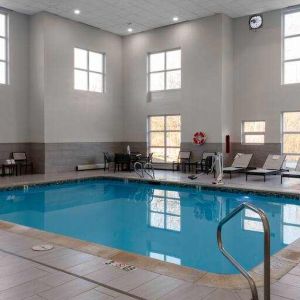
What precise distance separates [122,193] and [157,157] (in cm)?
438

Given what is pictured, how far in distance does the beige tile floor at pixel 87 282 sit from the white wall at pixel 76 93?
26.8ft

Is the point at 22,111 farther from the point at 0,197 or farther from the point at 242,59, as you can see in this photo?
the point at 242,59

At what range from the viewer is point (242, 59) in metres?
11.6

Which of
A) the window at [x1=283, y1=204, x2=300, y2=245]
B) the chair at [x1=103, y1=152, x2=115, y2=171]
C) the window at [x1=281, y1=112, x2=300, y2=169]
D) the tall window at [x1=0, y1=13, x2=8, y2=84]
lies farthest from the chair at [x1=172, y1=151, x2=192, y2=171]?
the tall window at [x1=0, y1=13, x2=8, y2=84]

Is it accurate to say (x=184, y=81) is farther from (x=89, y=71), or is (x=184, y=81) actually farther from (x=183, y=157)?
(x=89, y=71)

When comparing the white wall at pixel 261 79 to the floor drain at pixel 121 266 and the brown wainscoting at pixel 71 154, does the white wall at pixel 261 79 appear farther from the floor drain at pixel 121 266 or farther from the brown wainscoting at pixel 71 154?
the floor drain at pixel 121 266

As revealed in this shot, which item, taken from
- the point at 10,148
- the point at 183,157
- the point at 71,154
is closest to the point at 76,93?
the point at 71,154

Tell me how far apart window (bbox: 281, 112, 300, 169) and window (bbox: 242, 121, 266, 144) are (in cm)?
62

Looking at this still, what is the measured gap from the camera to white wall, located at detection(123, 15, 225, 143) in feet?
37.2

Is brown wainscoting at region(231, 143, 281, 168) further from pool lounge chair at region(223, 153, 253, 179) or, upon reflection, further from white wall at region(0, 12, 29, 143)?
white wall at region(0, 12, 29, 143)

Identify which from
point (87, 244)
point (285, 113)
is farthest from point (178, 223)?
point (285, 113)

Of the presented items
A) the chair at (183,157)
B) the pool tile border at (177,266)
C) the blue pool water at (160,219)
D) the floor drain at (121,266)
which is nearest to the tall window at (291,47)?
the chair at (183,157)

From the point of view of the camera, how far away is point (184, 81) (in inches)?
474

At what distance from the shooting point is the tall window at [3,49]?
1077cm
